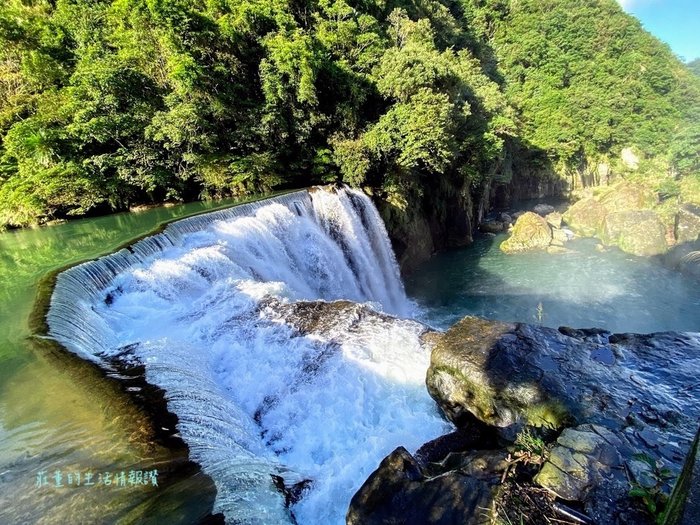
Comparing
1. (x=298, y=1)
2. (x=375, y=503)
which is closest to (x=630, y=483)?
(x=375, y=503)

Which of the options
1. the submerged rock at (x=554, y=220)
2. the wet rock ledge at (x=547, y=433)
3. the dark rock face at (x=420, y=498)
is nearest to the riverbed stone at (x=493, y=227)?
the submerged rock at (x=554, y=220)

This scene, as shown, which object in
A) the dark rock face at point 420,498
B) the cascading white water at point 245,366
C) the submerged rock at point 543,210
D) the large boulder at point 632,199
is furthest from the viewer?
the submerged rock at point 543,210

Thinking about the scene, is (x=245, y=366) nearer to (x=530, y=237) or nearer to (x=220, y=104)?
(x=220, y=104)

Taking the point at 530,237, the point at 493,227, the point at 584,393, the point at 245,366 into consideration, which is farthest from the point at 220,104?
the point at 493,227

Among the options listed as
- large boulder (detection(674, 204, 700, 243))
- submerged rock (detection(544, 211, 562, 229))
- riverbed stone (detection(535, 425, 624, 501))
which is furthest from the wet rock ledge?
submerged rock (detection(544, 211, 562, 229))

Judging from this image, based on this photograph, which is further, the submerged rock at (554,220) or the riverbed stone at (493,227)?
the riverbed stone at (493,227)

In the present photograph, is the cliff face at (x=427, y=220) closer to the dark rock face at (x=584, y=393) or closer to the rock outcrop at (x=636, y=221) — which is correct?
the rock outcrop at (x=636, y=221)

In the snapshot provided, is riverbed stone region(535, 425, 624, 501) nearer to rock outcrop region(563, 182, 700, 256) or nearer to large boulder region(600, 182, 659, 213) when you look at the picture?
rock outcrop region(563, 182, 700, 256)
